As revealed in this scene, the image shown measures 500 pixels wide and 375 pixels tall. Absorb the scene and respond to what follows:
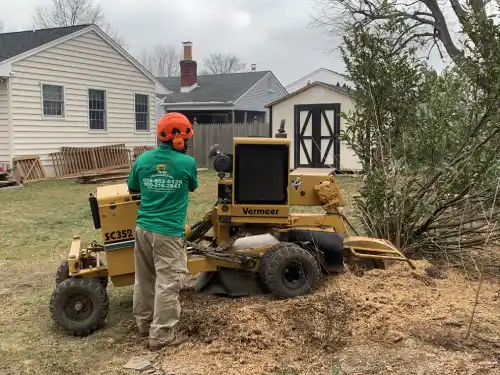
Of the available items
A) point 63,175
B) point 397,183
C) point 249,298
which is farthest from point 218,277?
point 63,175

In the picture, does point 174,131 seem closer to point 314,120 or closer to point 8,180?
point 8,180

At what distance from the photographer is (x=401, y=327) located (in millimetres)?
4188

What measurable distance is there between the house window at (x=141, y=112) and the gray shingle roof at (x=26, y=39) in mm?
3604

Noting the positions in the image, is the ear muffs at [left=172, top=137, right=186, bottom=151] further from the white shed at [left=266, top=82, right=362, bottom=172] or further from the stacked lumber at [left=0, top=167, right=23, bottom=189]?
the white shed at [left=266, top=82, right=362, bottom=172]

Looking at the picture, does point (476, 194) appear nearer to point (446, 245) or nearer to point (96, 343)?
point (446, 245)

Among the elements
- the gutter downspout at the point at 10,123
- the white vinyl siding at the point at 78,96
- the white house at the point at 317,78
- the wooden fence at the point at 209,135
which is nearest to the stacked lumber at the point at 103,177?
the white vinyl siding at the point at 78,96

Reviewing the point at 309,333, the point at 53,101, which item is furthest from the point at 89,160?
the point at 309,333

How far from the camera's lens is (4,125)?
16344mm

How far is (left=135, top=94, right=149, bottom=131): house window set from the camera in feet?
69.8

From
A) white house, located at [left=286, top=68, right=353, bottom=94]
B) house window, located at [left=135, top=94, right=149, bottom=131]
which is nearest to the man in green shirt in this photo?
house window, located at [left=135, top=94, right=149, bottom=131]

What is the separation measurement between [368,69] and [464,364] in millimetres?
3990

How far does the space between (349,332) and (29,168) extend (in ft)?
48.0

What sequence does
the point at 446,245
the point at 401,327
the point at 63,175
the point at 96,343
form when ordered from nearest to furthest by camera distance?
the point at 401,327 < the point at 96,343 < the point at 446,245 < the point at 63,175

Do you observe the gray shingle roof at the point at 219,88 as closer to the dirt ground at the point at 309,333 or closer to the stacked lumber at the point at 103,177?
the stacked lumber at the point at 103,177
